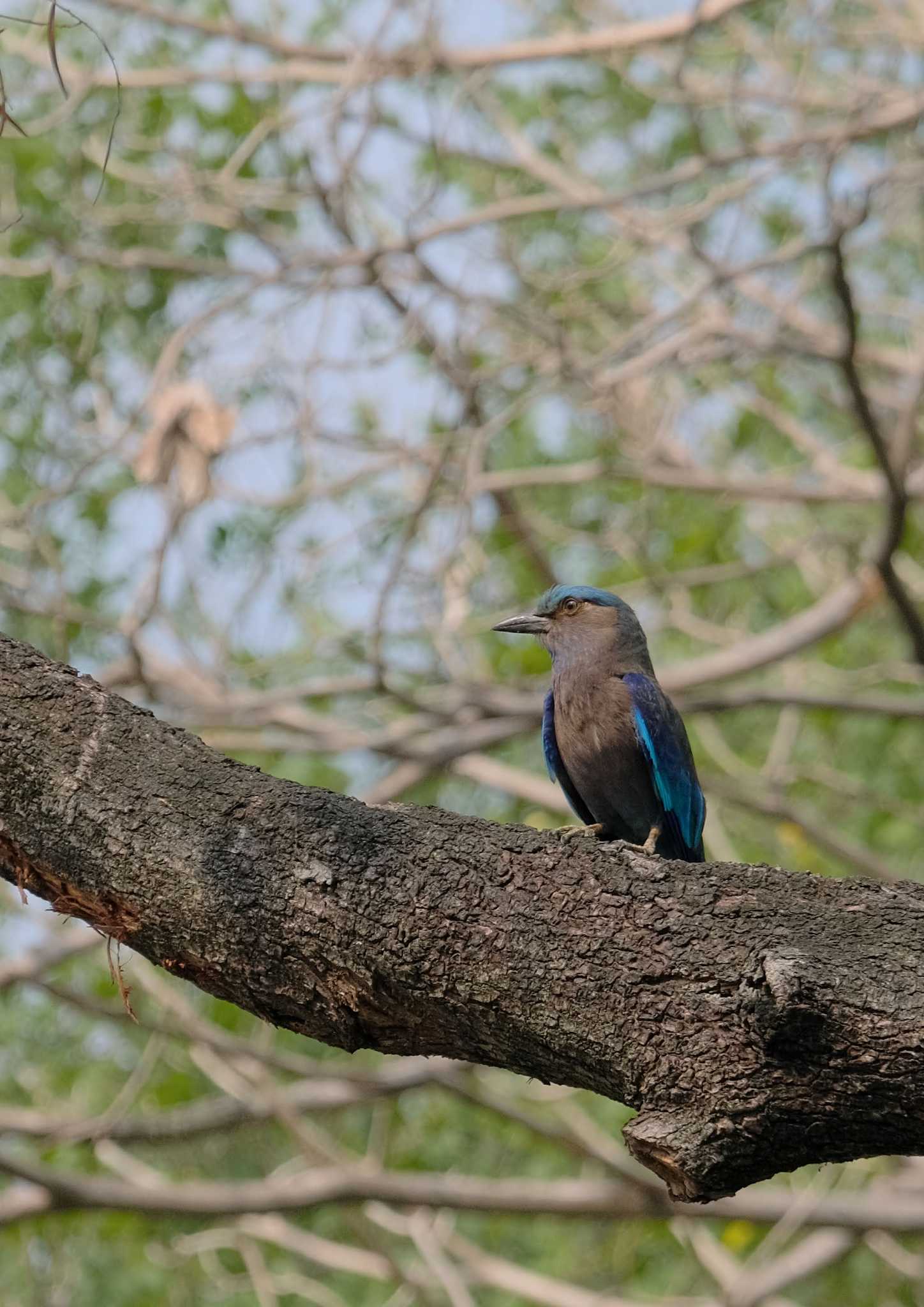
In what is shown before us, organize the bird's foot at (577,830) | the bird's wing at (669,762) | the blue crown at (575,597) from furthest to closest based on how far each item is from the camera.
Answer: the blue crown at (575,597), the bird's wing at (669,762), the bird's foot at (577,830)

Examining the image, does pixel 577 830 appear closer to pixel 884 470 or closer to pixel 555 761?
pixel 555 761

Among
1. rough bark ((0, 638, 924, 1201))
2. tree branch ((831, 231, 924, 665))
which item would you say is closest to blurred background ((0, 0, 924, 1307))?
tree branch ((831, 231, 924, 665))

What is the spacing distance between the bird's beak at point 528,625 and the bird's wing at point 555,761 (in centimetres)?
34

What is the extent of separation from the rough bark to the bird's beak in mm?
3118

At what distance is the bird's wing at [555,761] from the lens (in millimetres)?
6008

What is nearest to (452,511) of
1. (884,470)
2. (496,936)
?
(884,470)

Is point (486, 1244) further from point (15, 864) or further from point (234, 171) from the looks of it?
point (15, 864)

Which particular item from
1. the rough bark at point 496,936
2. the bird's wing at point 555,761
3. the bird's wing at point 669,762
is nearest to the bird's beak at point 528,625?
the bird's wing at point 555,761

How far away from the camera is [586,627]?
6.19 m

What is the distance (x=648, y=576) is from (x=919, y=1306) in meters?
6.06

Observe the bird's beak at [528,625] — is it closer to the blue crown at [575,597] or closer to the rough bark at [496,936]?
the blue crown at [575,597]

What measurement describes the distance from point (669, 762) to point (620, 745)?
0.21 m

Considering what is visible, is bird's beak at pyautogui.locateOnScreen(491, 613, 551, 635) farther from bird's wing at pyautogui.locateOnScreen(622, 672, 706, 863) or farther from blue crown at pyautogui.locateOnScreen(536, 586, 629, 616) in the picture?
bird's wing at pyautogui.locateOnScreen(622, 672, 706, 863)

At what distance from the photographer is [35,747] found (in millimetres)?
3232
